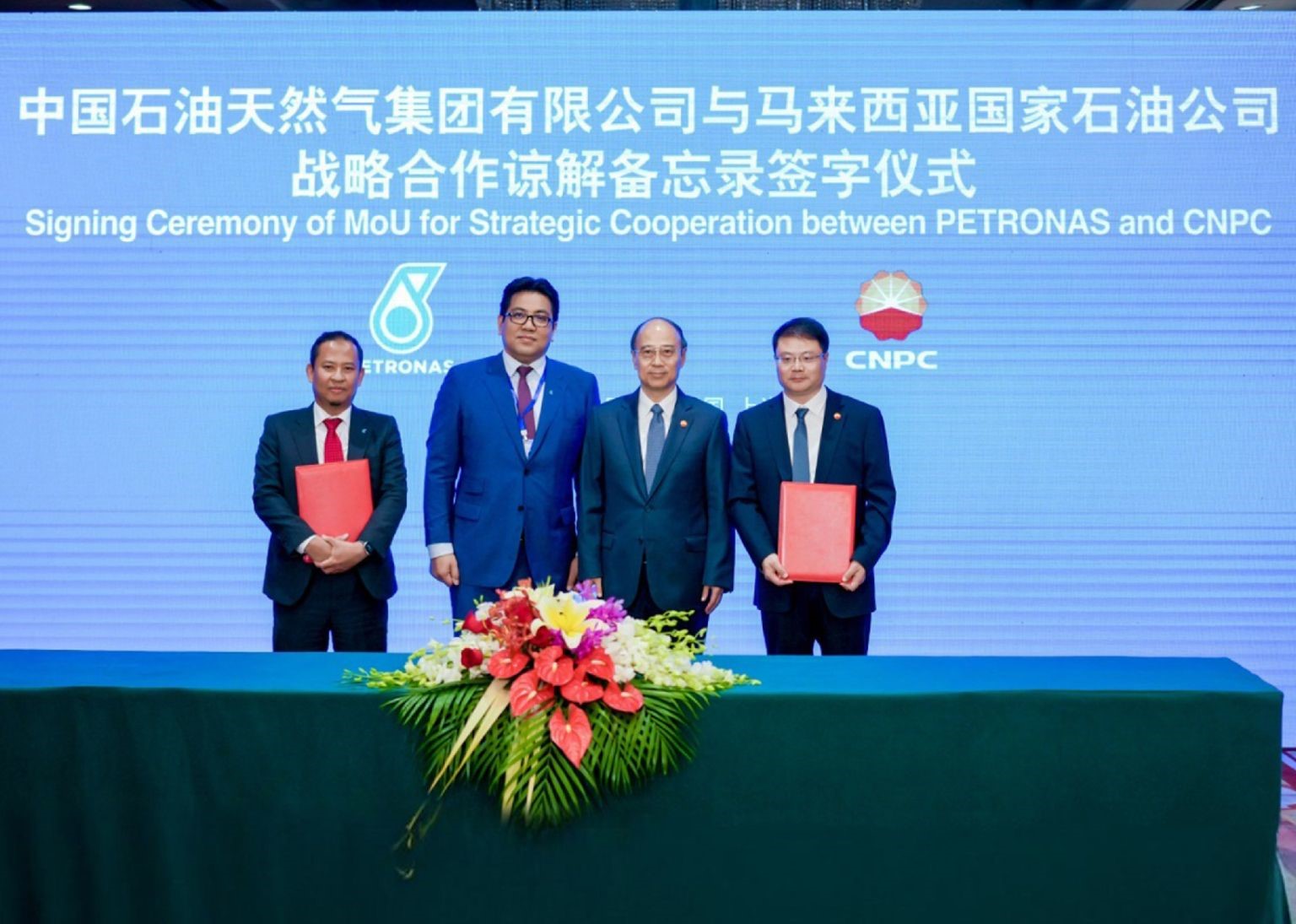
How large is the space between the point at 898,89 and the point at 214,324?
239cm

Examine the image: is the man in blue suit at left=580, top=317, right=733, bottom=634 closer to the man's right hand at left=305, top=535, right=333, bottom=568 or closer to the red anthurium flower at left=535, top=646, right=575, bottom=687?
the man's right hand at left=305, top=535, right=333, bottom=568

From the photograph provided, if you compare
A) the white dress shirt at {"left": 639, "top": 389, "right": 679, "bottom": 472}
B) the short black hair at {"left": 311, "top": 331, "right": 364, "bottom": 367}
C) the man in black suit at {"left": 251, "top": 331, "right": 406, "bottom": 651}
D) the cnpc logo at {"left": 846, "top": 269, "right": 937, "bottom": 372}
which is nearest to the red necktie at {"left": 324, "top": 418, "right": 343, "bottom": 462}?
the man in black suit at {"left": 251, "top": 331, "right": 406, "bottom": 651}

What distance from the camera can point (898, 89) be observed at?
4180mm

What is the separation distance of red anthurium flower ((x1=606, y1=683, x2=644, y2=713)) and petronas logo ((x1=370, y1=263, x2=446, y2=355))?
2493 millimetres

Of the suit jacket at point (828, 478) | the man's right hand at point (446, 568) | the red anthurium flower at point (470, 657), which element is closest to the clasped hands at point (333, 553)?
the man's right hand at point (446, 568)

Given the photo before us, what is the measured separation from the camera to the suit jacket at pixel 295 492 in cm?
340

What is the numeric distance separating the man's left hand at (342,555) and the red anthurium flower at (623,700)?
1597 millimetres

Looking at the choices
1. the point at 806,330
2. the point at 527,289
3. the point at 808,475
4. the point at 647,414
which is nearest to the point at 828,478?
the point at 808,475

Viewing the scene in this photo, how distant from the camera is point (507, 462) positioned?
3.45 metres

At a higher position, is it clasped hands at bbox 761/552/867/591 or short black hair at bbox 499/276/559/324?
short black hair at bbox 499/276/559/324

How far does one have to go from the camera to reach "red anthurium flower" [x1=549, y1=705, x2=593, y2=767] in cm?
189

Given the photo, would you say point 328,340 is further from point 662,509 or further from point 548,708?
point 548,708

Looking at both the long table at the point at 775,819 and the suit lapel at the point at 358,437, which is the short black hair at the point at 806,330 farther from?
the long table at the point at 775,819

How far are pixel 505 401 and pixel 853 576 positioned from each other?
1038 millimetres
